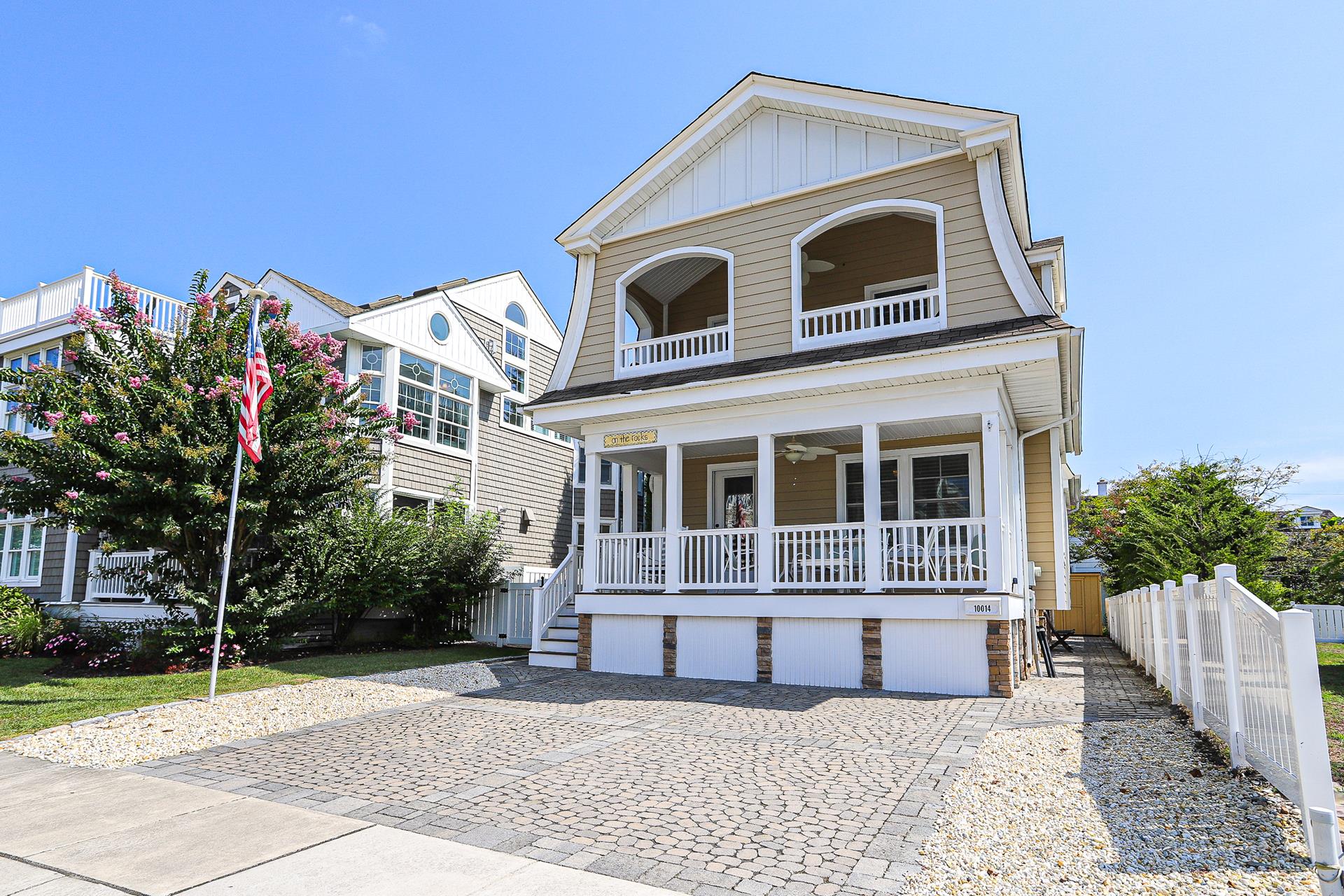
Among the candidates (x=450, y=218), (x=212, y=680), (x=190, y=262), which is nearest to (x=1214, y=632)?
(x=212, y=680)

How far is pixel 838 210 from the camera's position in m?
11.4

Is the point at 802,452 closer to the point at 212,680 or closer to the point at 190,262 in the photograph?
the point at 212,680

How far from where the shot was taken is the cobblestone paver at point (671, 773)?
13.3ft

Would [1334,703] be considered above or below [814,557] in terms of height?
below

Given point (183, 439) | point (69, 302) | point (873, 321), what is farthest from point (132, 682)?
point (69, 302)

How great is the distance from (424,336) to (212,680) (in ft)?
32.7

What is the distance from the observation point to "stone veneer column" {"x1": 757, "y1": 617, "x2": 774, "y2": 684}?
1052 centimetres

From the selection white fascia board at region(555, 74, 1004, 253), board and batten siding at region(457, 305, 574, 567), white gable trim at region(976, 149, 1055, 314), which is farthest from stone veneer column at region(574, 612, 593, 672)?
board and batten siding at region(457, 305, 574, 567)

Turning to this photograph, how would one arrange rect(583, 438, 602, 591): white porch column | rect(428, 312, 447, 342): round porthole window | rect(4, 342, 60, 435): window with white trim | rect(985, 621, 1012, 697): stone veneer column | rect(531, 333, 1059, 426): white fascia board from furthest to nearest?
1. rect(4, 342, 60, 435): window with white trim
2. rect(428, 312, 447, 342): round porthole window
3. rect(583, 438, 602, 591): white porch column
4. rect(531, 333, 1059, 426): white fascia board
5. rect(985, 621, 1012, 697): stone veneer column

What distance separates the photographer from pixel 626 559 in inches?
471

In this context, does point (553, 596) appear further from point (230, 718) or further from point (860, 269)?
point (860, 269)

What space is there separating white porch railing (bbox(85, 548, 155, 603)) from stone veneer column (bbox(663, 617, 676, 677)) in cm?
1158

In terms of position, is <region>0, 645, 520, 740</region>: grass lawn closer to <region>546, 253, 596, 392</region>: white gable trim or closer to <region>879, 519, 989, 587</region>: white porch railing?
<region>546, 253, 596, 392</region>: white gable trim

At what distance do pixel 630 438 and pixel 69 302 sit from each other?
15.7 meters
